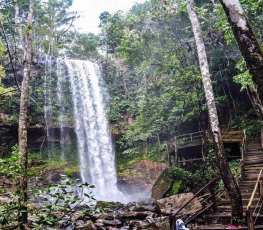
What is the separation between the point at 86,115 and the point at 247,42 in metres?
22.8

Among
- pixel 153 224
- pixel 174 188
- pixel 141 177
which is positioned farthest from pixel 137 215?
pixel 141 177

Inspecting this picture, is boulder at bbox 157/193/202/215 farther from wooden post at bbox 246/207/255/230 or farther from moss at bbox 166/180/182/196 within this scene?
wooden post at bbox 246/207/255/230

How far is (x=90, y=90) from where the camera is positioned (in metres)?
27.1

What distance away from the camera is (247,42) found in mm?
3994

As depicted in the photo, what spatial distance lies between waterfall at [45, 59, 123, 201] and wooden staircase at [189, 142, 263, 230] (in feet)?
38.2

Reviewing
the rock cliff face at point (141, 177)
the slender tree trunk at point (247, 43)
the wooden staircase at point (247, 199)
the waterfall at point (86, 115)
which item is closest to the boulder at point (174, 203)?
the wooden staircase at point (247, 199)

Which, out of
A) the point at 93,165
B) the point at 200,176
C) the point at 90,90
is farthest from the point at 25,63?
the point at 90,90

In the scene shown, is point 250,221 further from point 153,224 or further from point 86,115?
point 86,115

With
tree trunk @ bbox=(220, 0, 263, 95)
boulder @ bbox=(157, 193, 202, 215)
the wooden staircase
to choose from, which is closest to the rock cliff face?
the wooden staircase

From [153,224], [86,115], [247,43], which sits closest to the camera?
[247,43]

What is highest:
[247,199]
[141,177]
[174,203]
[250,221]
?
[250,221]

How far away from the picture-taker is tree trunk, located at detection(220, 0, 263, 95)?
3.81 m

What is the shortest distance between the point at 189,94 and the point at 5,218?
50.1 feet

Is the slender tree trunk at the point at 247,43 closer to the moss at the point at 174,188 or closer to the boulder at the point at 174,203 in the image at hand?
the boulder at the point at 174,203
